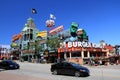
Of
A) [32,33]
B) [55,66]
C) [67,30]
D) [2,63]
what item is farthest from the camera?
[32,33]

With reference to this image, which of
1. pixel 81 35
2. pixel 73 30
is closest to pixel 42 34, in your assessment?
pixel 73 30

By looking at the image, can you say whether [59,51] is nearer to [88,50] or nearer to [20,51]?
[88,50]

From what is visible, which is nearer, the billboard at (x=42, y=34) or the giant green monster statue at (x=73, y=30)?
the giant green monster statue at (x=73, y=30)

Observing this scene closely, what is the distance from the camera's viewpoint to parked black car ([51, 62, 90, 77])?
23609 mm

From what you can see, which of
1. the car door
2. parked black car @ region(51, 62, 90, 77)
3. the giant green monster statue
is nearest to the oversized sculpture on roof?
the giant green monster statue

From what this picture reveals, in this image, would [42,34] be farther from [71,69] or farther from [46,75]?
[71,69]

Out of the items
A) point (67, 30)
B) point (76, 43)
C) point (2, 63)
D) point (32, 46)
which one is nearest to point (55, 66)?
point (2, 63)

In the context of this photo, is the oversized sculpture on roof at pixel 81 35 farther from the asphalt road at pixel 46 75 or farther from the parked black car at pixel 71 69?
the parked black car at pixel 71 69

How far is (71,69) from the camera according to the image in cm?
2444

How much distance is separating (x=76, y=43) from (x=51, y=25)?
18.0m

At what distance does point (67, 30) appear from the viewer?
7244 centimetres

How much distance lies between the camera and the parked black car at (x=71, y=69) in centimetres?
2361

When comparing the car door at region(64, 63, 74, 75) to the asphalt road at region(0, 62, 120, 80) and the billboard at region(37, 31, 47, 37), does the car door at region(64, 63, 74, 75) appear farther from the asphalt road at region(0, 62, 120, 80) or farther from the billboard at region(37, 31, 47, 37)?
the billboard at region(37, 31, 47, 37)

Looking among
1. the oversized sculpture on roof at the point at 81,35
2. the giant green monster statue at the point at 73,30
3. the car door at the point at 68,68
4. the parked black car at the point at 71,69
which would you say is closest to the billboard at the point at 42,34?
the giant green monster statue at the point at 73,30
